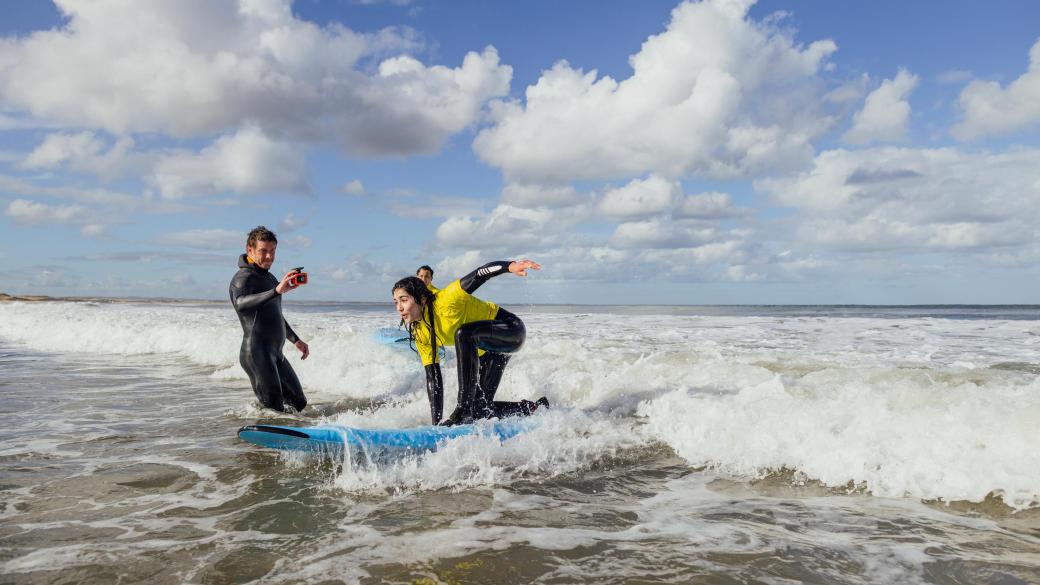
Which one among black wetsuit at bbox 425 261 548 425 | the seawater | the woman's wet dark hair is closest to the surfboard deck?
→ the seawater

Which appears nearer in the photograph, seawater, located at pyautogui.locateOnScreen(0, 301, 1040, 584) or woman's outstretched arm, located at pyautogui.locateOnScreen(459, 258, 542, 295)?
seawater, located at pyautogui.locateOnScreen(0, 301, 1040, 584)

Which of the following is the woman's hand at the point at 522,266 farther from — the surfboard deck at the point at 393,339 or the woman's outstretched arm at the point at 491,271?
the surfboard deck at the point at 393,339

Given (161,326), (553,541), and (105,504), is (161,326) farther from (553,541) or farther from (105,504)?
(553,541)

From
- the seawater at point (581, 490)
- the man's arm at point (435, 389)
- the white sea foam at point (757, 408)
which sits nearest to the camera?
the seawater at point (581, 490)

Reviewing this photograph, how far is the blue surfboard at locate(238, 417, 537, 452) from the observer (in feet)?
17.1

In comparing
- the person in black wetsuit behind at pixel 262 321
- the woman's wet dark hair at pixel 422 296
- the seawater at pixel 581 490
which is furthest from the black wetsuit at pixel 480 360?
the person in black wetsuit behind at pixel 262 321

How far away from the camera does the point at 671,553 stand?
11.9ft

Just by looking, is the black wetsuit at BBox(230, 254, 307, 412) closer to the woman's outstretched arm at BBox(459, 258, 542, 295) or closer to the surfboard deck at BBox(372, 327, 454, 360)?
the woman's outstretched arm at BBox(459, 258, 542, 295)

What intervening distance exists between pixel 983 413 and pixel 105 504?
287 inches

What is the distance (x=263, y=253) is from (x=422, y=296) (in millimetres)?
2123

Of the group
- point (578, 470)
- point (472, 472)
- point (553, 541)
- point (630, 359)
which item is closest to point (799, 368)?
point (630, 359)

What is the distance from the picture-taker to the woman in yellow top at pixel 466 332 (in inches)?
225

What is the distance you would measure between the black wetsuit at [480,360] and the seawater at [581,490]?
58 centimetres

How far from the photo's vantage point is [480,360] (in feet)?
20.7
